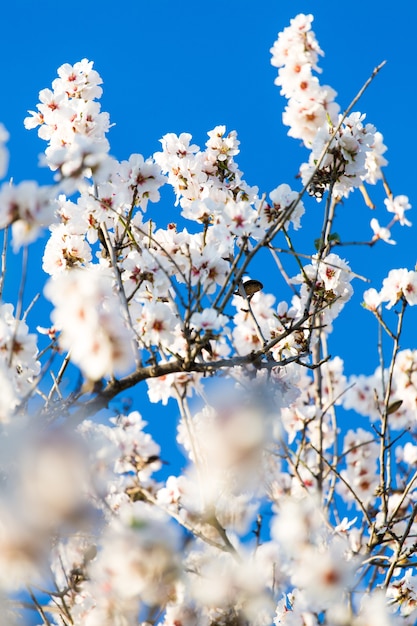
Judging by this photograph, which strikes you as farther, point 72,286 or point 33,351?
point 33,351

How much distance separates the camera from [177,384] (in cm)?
364

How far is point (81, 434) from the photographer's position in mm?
1959

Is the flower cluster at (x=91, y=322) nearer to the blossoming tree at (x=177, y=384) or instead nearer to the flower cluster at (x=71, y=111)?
the blossoming tree at (x=177, y=384)

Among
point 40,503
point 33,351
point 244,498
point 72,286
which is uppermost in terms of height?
point 33,351

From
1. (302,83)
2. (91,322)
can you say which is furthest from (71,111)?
(91,322)

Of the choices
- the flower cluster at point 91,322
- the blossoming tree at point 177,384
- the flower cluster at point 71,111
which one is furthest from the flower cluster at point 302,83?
the flower cluster at point 91,322

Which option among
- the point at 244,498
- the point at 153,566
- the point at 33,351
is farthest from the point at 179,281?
the point at 153,566

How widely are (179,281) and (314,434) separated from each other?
2928mm

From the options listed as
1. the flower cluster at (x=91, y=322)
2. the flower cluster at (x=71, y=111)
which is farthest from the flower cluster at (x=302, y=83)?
the flower cluster at (x=91, y=322)

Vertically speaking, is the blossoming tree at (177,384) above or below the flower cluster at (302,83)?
below

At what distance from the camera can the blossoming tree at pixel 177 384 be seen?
1.82 meters

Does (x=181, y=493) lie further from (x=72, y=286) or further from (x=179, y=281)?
(x=72, y=286)

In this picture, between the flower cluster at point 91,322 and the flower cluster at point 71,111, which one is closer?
the flower cluster at point 91,322

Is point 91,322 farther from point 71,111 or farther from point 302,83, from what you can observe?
point 302,83
